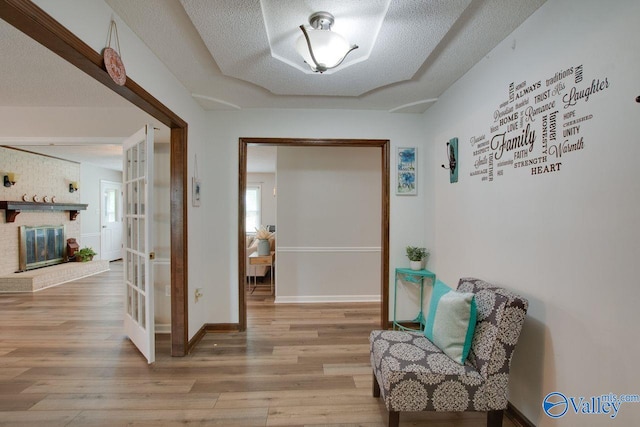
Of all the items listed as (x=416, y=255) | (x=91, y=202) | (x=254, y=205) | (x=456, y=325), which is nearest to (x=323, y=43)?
(x=456, y=325)

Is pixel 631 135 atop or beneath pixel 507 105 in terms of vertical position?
beneath

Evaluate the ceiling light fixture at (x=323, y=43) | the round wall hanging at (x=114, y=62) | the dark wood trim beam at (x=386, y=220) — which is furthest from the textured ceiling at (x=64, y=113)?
the dark wood trim beam at (x=386, y=220)

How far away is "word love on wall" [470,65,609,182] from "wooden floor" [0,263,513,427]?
166 centimetres

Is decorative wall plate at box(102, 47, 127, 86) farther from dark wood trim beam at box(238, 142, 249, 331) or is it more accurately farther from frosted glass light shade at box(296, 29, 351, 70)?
dark wood trim beam at box(238, 142, 249, 331)

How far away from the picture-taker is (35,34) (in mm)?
1155

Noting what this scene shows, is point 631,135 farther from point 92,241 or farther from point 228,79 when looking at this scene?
point 92,241

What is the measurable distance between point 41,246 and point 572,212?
7622 millimetres

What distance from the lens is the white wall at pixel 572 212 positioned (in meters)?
1.13

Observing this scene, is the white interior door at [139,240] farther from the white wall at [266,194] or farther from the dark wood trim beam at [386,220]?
the white wall at [266,194]

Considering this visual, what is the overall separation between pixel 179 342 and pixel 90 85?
2.53 meters

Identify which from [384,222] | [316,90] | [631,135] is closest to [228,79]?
[316,90]

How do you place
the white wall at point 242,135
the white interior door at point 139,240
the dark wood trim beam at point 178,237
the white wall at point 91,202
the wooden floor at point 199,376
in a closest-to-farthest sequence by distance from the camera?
1. the wooden floor at point 199,376
2. the white interior door at point 139,240
3. the dark wood trim beam at point 178,237
4. the white wall at point 242,135
5. the white wall at point 91,202

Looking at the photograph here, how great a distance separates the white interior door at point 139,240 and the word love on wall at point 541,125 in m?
2.63

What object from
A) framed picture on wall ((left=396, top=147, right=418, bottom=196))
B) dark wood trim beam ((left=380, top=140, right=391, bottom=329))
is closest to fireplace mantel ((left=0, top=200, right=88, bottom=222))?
dark wood trim beam ((left=380, top=140, right=391, bottom=329))
